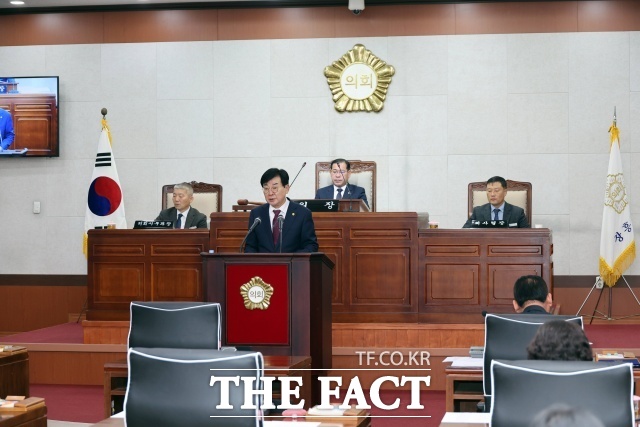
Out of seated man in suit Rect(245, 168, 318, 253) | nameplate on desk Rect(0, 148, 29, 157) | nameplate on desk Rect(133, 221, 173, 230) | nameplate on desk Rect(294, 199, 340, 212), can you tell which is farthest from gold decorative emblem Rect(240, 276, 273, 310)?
nameplate on desk Rect(0, 148, 29, 157)

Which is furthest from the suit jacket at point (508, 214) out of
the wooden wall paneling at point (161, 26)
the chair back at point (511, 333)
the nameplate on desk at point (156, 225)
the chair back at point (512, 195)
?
the chair back at point (511, 333)

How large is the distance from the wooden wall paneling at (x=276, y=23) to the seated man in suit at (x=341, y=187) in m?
2.25

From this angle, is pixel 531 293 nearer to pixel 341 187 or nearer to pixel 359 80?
pixel 341 187

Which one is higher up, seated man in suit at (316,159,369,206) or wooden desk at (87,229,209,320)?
seated man in suit at (316,159,369,206)

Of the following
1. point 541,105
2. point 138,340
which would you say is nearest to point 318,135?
point 541,105

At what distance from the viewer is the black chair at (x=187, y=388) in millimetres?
2570

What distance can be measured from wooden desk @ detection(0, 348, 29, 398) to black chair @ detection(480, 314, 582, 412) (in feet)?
9.19

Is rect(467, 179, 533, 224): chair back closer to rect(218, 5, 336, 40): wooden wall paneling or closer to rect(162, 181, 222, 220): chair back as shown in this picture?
rect(162, 181, 222, 220): chair back

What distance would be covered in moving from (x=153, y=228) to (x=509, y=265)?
2842mm

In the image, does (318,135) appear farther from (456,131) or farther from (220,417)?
(220,417)

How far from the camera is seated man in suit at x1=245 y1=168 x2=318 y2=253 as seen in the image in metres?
6.10

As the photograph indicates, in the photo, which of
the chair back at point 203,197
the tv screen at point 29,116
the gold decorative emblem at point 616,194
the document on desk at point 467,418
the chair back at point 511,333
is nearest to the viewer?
the document on desk at point 467,418

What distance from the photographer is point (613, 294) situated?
31.3 feet

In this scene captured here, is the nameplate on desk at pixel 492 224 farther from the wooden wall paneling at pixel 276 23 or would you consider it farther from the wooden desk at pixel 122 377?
the wooden wall paneling at pixel 276 23
